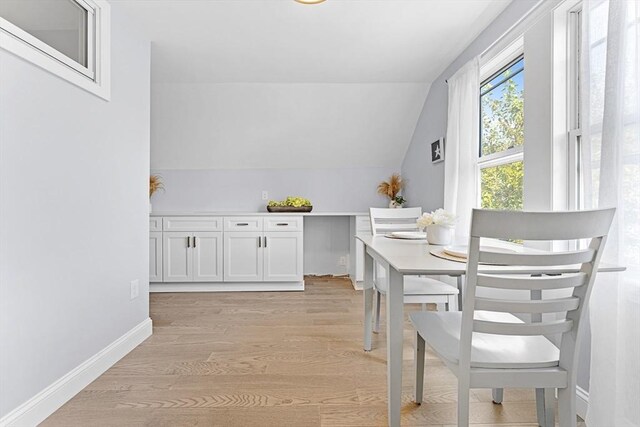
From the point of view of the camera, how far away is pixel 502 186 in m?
2.52

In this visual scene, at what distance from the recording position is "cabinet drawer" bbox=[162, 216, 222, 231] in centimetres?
377

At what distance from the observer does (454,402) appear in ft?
5.59

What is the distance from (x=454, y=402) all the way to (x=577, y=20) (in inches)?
81.0

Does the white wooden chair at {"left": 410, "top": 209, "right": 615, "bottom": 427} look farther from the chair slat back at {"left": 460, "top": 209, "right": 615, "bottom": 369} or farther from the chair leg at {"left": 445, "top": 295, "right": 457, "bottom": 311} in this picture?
the chair leg at {"left": 445, "top": 295, "right": 457, "bottom": 311}

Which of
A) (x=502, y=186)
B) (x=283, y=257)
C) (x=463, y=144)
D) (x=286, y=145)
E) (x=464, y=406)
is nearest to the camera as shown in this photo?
(x=464, y=406)

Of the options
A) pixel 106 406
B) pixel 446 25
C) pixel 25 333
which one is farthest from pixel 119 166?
pixel 446 25

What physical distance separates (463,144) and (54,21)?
2.65 m

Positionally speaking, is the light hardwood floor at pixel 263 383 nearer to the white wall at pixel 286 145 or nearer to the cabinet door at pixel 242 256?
the cabinet door at pixel 242 256

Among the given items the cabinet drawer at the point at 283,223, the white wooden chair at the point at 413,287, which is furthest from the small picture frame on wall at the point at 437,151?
the cabinet drawer at the point at 283,223

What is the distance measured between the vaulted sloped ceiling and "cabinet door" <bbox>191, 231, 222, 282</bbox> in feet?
3.54

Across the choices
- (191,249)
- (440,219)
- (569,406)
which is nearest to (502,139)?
(440,219)

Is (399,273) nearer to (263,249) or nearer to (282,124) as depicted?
(263,249)

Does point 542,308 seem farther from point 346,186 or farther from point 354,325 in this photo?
point 346,186

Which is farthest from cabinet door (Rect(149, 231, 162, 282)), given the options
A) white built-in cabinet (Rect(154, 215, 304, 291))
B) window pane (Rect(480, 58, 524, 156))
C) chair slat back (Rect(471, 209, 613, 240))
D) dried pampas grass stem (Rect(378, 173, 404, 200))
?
chair slat back (Rect(471, 209, 613, 240))
